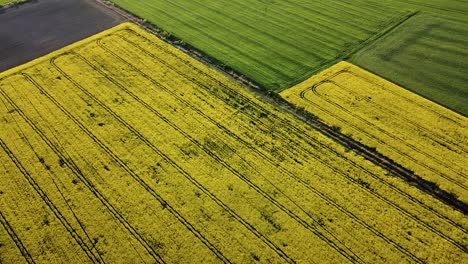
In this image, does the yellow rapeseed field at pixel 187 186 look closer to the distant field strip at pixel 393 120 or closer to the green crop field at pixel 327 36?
the distant field strip at pixel 393 120

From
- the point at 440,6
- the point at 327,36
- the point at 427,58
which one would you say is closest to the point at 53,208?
the point at 327,36

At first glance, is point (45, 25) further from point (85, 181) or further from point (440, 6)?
point (440, 6)

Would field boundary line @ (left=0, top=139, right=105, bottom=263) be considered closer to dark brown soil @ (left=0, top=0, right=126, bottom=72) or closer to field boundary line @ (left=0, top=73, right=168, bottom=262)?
field boundary line @ (left=0, top=73, right=168, bottom=262)

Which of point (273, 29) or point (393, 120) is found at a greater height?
point (273, 29)

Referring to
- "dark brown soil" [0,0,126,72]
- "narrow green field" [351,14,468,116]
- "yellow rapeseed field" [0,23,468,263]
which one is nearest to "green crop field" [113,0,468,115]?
"narrow green field" [351,14,468,116]

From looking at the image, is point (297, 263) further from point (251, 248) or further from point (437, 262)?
point (437, 262)

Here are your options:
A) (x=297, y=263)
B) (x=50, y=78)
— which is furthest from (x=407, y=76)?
(x=50, y=78)

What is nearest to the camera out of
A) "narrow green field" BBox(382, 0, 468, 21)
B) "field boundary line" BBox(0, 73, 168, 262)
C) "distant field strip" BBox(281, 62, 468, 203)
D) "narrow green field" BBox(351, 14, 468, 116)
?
"field boundary line" BBox(0, 73, 168, 262)

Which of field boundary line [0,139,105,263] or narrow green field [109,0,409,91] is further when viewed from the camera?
narrow green field [109,0,409,91]
